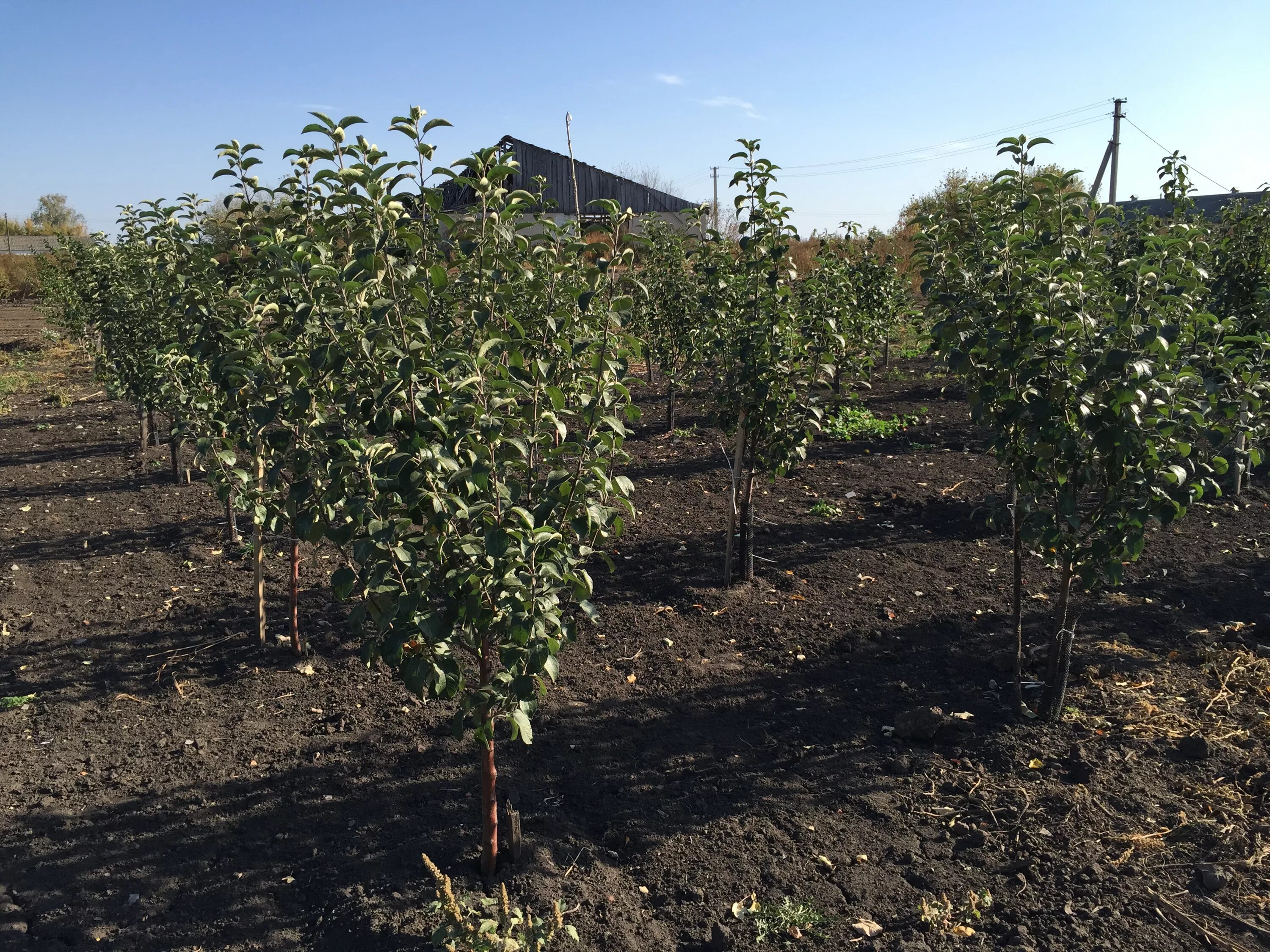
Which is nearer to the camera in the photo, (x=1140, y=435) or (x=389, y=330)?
(x=389, y=330)

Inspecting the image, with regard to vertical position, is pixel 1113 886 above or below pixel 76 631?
below

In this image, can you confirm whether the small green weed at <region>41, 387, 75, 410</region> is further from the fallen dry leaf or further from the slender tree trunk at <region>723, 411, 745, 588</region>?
the fallen dry leaf

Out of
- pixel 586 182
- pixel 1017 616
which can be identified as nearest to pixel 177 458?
pixel 1017 616

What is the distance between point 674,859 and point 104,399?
14.6m

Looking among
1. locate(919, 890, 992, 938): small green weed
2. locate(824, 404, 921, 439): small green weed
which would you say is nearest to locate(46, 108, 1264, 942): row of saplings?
locate(919, 890, 992, 938): small green weed

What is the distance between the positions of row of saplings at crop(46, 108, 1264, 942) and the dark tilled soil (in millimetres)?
478

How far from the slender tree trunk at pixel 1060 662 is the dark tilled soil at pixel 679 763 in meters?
0.16

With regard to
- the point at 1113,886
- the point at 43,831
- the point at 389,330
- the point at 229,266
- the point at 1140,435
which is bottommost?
the point at 1113,886

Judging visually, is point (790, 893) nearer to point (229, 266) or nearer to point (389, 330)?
point (389, 330)

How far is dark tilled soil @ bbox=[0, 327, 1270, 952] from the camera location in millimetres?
3258

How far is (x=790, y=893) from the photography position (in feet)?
11.0

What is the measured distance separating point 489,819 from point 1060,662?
10.2 feet

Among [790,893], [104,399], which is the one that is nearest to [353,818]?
[790,893]

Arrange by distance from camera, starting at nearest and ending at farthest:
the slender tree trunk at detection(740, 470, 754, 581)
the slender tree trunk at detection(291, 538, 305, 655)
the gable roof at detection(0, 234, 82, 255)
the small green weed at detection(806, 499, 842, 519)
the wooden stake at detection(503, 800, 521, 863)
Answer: the wooden stake at detection(503, 800, 521, 863), the slender tree trunk at detection(291, 538, 305, 655), the slender tree trunk at detection(740, 470, 754, 581), the small green weed at detection(806, 499, 842, 519), the gable roof at detection(0, 234, 82, 255)
